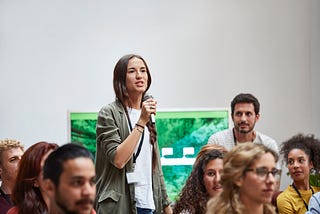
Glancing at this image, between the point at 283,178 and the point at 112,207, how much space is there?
106 inches

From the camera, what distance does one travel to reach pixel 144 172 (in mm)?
3328

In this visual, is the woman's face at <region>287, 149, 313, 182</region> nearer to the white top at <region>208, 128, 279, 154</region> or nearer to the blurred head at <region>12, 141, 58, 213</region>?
the white top at <region>208, 128, 279, 154</region>

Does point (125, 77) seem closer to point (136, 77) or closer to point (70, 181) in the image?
point (136, 77)

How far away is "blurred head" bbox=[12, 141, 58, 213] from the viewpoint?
2.78m

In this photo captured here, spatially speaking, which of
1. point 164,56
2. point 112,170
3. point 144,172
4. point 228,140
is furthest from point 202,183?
point 164,56

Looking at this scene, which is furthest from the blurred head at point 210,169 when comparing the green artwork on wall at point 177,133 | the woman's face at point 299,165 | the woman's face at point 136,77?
the green artwork on wall at point 177,133

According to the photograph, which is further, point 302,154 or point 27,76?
point 27,76

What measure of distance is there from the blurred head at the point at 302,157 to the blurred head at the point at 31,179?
1912mm

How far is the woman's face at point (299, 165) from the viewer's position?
Result: 412 centimetres

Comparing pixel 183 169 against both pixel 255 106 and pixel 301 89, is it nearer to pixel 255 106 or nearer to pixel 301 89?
pixel 255 106

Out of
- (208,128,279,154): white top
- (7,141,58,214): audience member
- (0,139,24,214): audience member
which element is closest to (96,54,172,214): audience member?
(7,141,58,214): audience member

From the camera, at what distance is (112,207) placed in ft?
10.6

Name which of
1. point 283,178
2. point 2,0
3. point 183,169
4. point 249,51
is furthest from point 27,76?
point 283,178

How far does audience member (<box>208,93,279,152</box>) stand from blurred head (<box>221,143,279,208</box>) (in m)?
1.59
